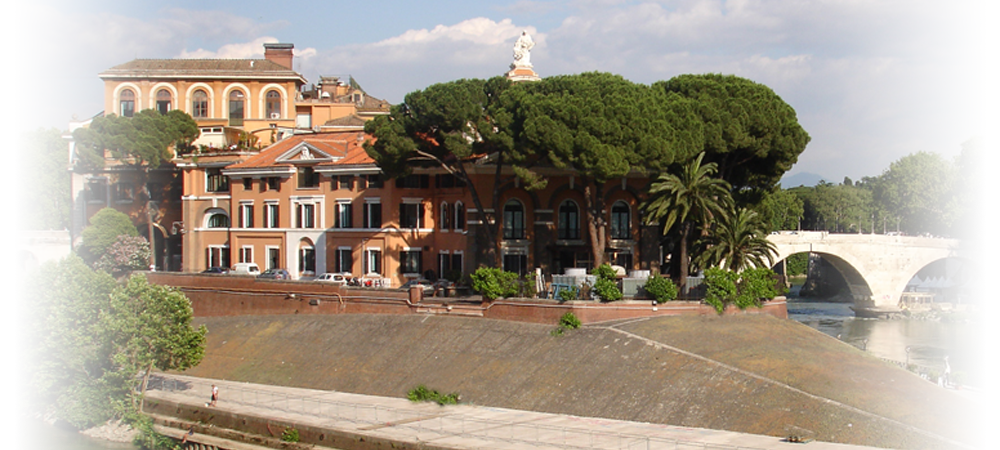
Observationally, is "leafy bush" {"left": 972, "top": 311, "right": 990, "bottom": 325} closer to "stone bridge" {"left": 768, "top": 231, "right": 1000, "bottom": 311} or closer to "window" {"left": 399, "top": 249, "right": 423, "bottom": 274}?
"stone bridge" {"left": 768, "top": 231, "right": 1000, "bottom": 311}

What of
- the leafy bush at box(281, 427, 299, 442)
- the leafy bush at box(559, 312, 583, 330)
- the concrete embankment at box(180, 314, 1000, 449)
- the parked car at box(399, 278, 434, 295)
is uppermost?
the parked car at box(399, 278, 434, 295)

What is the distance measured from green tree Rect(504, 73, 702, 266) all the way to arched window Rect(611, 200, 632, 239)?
22.8 feet

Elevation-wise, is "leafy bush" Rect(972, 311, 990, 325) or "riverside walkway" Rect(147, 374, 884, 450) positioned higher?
"riverside walkway" Rect(147, 374, 884, 450)

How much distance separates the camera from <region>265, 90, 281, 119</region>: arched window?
288 ft

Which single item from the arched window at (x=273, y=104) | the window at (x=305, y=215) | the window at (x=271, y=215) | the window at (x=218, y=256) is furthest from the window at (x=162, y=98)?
the window at (x=305, y=215)

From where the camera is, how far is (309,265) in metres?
64.6

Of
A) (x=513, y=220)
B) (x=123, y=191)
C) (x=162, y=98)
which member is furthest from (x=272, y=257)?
(x=162, y=98)

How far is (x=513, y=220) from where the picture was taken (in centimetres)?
5647

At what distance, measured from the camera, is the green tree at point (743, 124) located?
53.5 meters

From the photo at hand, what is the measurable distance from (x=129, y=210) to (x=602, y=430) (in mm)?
53723

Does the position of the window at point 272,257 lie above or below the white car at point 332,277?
above

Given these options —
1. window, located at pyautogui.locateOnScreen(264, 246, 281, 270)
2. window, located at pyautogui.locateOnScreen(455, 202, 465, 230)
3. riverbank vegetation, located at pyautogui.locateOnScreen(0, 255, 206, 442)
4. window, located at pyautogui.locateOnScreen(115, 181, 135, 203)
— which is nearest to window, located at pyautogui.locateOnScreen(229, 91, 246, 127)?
window, located at pyautogui.locateOnScreen(115, 181, 135, 203)

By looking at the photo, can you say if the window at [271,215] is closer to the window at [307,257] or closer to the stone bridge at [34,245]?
the window at [307,257]

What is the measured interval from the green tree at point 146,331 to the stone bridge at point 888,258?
58658mm
